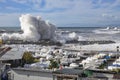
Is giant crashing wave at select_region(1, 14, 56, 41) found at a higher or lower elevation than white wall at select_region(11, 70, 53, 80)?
higher

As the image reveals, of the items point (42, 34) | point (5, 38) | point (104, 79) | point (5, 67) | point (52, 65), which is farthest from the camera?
point (42, 34)

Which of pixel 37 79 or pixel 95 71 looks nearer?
pixel 95 71

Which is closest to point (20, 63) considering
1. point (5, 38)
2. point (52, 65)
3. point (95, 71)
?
point (52, 65)

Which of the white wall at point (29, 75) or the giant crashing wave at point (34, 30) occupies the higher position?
the giant crashing wave at point (34, 30)

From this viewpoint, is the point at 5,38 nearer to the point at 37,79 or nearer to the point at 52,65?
the point at 52,65

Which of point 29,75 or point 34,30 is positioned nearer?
point 29,75

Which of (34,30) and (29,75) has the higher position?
(34,30)

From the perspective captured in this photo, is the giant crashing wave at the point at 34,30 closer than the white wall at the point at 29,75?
No

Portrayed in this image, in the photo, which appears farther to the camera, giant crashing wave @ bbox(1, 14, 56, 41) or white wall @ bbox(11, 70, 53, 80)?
giant crashing wave @ bbox(1, 14, 56, 41)
